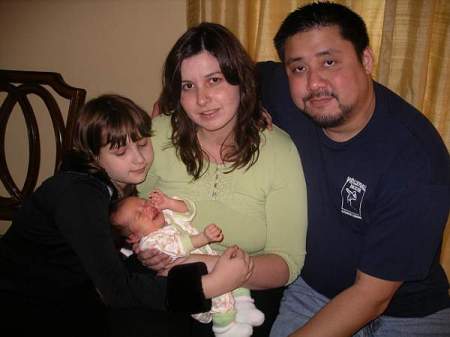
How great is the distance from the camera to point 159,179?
155 centimetres

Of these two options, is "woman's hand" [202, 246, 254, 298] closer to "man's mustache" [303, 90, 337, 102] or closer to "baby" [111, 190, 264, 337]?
"baby" [111, 190, 264, 337]

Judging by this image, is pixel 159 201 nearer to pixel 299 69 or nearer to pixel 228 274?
pixel 228 274

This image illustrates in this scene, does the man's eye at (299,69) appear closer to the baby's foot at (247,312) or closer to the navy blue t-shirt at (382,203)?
the navy blue t-shirt at (382,203)

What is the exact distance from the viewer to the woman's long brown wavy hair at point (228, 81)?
134 centimetres

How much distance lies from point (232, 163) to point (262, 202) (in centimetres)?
20

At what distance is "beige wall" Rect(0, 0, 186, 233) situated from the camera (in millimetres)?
2424

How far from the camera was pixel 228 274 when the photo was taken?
1.22m

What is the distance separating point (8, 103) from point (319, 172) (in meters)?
1.76

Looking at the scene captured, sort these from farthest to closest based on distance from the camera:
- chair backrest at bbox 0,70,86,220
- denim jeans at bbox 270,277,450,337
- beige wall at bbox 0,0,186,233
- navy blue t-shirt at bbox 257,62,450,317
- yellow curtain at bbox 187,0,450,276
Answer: beige wall at bbox 0,0,186,233 → chair backrest at bbox 0,70,86,220 → yellow curtain at bbox 187,0,450,276 → denim jeans at bbox 270,277,450,337 → navy blue t-shirt at bbox 257,62,450,317

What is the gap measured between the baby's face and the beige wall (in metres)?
1.38

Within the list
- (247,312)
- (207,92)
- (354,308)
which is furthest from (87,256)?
(354,308)

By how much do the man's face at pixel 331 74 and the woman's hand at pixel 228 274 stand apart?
580mm

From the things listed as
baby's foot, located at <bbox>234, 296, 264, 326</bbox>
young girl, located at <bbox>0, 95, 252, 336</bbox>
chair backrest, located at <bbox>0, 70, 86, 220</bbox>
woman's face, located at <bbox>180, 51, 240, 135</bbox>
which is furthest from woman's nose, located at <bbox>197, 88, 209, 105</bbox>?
chair backrest, located at <bbox>0, 70, 86, 220</bbox>

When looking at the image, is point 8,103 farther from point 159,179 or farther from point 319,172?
point 319,172
